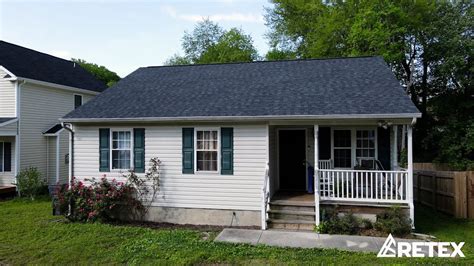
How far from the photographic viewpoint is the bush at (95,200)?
364 inches

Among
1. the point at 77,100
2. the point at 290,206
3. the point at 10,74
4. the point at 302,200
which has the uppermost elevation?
the point at 10,74

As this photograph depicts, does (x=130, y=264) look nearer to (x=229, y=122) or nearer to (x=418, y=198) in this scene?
(x=229, y=122)

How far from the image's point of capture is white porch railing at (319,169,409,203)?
323 inches

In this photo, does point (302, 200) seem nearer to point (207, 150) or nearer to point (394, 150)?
point (207, 150)

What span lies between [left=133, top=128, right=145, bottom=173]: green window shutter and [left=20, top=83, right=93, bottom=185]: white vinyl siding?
7.49 metres

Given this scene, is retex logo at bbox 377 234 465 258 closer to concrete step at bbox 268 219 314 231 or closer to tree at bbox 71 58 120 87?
concrete step at bbox 268 219 314 231

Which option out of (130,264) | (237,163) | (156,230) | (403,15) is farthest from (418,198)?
(403,15)

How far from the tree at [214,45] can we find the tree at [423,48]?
31.2 ft

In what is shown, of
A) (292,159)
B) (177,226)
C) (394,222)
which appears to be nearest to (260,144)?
(292,159)

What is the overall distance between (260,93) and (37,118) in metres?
10.8

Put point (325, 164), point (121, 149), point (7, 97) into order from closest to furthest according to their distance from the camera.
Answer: point (121, 149) < point (325, 164) < point (7, 97)

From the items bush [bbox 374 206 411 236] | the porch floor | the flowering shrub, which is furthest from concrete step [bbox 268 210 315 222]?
the flowering shrub

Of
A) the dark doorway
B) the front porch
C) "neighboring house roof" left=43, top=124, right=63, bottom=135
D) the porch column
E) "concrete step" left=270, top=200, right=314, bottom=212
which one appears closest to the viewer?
the front porch

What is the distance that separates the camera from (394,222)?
7785 millimetres
